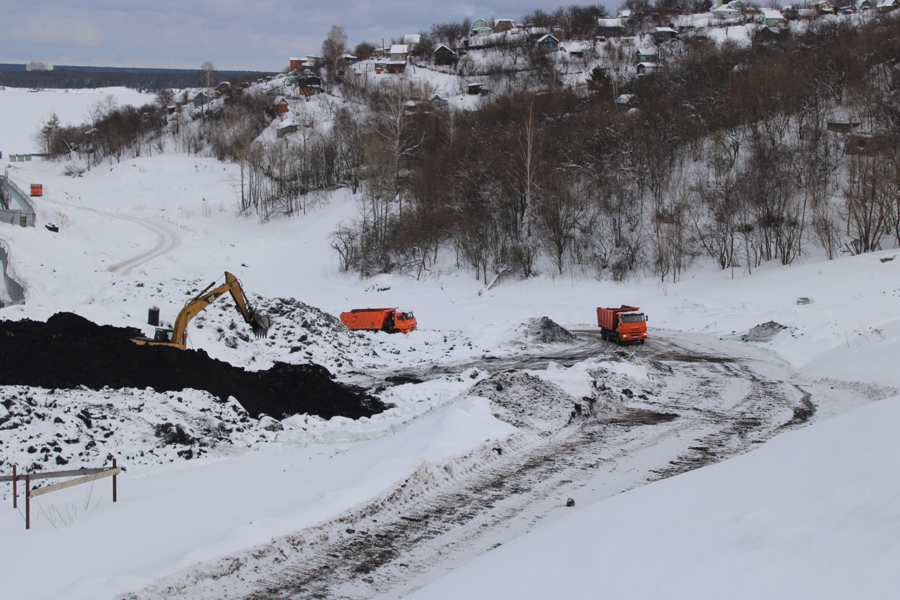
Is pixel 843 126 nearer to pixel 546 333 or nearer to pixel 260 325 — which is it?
pixel 546 333

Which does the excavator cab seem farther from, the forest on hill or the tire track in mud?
the forest on hill

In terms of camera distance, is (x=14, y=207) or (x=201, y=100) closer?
(x=14, y=207)

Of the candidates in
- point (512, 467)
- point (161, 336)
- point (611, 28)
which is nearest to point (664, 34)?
point (611, 28)

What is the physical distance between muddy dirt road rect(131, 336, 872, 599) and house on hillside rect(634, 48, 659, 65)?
8480 cm

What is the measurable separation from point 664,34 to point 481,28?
4084 centimetres

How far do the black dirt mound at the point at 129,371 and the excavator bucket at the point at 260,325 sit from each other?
16.7ft

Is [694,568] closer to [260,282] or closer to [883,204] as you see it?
[883,204]

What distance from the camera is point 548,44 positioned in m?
107

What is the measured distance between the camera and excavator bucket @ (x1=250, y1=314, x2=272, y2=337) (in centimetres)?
2520

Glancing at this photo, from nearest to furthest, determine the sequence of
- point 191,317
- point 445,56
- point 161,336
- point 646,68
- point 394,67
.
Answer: point 161,336
point 191,317
point 646,68
point 394,67
point 445,56

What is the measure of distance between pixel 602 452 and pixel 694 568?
291 inches

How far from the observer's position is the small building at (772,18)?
99975mm

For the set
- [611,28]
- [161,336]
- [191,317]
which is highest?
[611,28]

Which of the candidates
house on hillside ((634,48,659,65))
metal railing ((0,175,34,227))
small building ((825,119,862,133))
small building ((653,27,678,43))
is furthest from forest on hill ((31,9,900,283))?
metal railing ((0,175,34,227))
